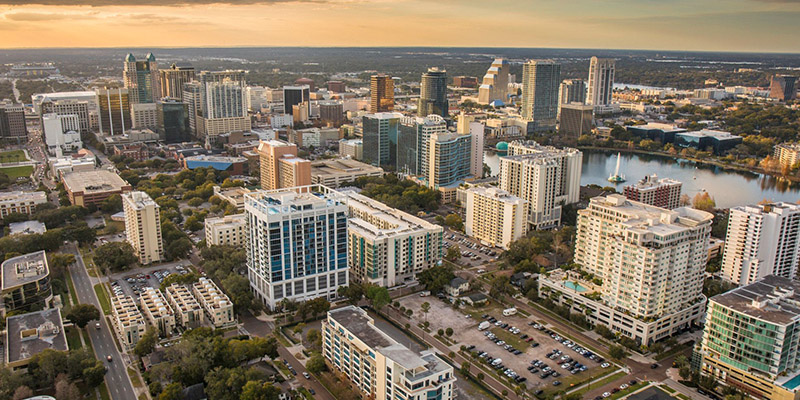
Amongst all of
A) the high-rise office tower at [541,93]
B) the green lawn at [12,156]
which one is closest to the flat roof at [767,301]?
the high-rise office tower at [541,93]

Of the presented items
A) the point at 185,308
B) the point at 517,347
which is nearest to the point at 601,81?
the point at 517,347

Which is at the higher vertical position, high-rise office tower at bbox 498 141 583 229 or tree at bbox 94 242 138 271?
high-rise office tower at bbox 498 141 583 229

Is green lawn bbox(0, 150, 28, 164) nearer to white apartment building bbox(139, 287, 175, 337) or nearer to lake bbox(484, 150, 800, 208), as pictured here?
white apartment building bbox(139, 287, 175, 337)

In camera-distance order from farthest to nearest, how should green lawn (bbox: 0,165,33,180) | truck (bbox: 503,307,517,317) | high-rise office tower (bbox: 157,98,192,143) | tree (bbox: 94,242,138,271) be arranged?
high-rise office tower (bbox: 157,98,192,143)
green lawn (bbox: 0,165,33,180)
tree (bbox: 94,242,138,271)
truck (bbox: 503,307,517,317)

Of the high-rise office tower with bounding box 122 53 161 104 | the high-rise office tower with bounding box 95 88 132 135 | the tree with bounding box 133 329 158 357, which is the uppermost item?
the high-rise office tower with bounding box 122 53 161 104

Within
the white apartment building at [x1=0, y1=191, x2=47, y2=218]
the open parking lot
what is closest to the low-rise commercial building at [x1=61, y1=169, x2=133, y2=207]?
the white apartment building at [x1=0, y1=191, x2=47, y2=218]
